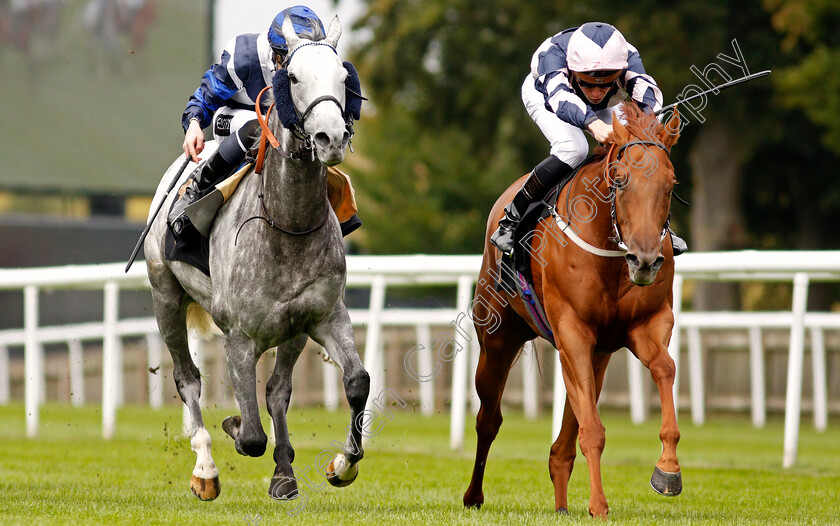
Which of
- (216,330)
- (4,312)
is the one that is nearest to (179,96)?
(4,312)

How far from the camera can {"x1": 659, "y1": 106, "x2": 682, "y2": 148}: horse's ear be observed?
5.17 meters

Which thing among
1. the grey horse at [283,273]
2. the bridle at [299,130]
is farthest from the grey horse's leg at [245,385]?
the bridle at [299,130]

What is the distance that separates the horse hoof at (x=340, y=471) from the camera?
5.41 m

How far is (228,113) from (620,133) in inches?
79.3

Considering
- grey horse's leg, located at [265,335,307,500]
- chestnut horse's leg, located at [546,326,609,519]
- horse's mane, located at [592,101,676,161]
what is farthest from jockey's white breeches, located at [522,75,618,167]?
grey horse's leg, located at [265,335,307,500]

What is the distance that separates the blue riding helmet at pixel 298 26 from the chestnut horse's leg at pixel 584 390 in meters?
1.57

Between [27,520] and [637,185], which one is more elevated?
[637,185]

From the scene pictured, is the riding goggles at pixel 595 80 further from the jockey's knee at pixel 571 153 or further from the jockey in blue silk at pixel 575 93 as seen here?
the jockey's knee at pixel 571 153

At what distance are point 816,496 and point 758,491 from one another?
1.18 ft

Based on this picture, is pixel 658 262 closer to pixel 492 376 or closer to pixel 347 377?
Answer: pixel 347 377

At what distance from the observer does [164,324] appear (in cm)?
654

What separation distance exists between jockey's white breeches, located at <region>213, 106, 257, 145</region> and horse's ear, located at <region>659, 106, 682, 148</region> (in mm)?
1953

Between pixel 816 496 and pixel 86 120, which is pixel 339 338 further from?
pixel 86 120

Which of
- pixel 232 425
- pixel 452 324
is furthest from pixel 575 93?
pixel 232 425
